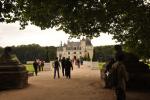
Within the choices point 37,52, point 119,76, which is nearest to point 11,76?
point 119,76

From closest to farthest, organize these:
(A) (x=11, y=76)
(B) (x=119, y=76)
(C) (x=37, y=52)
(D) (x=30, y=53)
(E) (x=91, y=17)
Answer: (B) (x=119, y=76) < (A) (x=11, y=76) < (E) (x=91, y=17) < (D) (x=30, y=53) < (C) (x=37, y=52)

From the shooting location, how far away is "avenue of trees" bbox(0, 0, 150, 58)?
23.9 m

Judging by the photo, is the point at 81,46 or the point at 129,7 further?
the point at 81,46

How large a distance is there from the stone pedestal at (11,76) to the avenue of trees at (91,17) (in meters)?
2.75

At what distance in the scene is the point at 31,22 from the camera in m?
31.8

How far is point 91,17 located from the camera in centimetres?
2925

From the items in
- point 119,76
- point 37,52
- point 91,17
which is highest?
point 37,52

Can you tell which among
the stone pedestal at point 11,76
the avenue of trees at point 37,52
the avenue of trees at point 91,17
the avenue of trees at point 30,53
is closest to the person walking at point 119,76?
the avenue of trees at point 91,17

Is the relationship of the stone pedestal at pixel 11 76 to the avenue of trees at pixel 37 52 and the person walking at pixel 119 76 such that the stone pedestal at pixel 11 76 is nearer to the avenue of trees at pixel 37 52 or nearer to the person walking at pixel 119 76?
the person walking at pixel 119 76

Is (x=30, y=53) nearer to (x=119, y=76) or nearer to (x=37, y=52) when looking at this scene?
(x=37, y=52)

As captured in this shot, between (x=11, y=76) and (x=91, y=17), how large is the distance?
27.2ft

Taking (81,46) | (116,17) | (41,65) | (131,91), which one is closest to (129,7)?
(116,17)

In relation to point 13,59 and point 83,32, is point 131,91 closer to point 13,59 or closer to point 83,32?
point 13,59

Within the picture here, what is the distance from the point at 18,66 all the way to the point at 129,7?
8.22 metres
